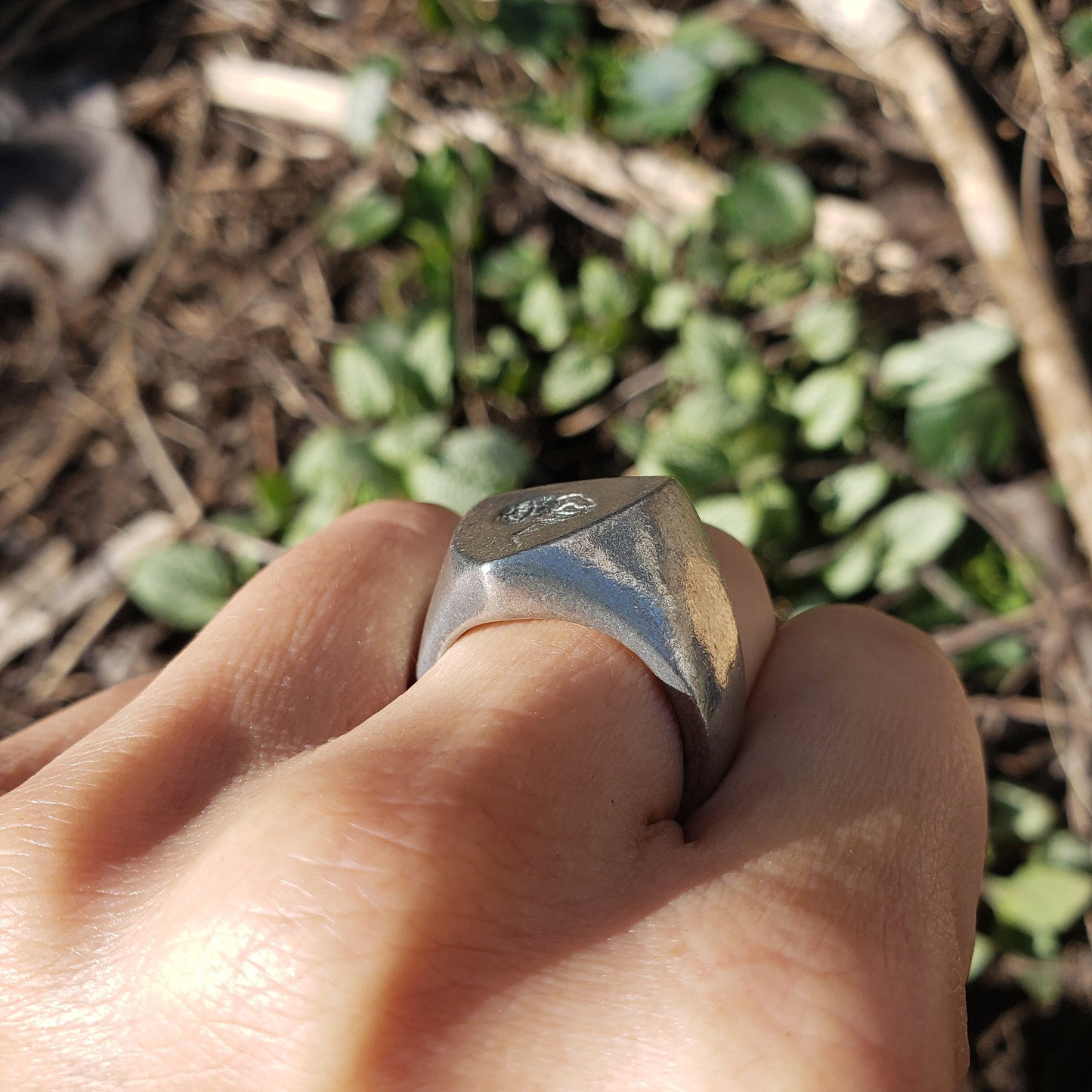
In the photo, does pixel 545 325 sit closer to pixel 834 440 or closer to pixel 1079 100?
pixel 834 440

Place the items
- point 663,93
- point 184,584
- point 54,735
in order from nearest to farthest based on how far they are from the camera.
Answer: point 54,735 → point 184,584 → point 663,93

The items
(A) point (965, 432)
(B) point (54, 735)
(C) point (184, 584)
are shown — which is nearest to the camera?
(B) point (54, 735)

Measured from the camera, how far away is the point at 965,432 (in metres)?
1.38

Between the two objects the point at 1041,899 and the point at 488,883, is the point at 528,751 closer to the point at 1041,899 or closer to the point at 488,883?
the point at 488,883

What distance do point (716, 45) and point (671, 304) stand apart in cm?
43

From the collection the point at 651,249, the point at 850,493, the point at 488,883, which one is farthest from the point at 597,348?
the point at 488,883

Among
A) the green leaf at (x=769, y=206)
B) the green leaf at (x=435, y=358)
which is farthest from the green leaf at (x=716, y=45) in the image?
the green leaf at (x=435, y=358)

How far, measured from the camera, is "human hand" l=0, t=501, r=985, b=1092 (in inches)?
19.9

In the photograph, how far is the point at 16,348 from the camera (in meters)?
1.82

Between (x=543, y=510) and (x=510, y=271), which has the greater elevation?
(x=543, y=510)

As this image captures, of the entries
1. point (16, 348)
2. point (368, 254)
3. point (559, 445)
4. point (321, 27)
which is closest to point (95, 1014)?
point (559, 445)

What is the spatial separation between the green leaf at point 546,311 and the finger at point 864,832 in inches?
35.6

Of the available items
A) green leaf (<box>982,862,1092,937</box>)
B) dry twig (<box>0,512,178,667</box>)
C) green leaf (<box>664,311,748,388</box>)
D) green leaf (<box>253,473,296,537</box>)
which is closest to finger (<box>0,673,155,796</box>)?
green leaf (<box>253,473,296,537</box>)

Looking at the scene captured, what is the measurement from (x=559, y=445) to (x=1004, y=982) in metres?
0.98
